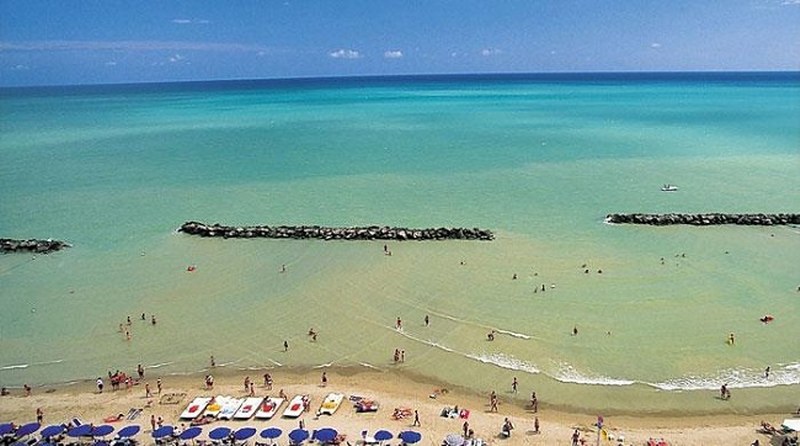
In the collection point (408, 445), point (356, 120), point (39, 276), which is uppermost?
point (356, 120)

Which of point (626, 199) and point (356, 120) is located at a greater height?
point (356, 120)

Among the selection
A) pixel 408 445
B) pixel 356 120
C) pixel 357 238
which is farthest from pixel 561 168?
pixel 356 120

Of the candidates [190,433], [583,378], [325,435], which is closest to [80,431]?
[190,433]

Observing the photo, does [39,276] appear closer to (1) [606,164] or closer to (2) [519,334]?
(2) [519,334]

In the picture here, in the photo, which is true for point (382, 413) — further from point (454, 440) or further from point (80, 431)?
point (80, 431)

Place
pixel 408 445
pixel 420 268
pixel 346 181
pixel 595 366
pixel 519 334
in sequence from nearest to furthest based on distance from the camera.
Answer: pixel 408 445
pixel 595 366
pixel 519 334
pixel 420 268
pixel 346 181

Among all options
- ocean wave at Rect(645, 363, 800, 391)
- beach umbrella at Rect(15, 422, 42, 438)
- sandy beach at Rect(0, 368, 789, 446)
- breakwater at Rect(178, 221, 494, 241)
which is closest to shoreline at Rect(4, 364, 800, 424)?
sandy beach at Rect(0, 368, 789, 446)

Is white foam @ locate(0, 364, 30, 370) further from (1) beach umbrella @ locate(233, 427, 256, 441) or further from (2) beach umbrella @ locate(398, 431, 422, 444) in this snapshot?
(2) beach umbrella @ locate(398, 431, 422, 444)

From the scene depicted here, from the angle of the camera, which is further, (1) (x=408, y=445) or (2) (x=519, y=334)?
(2) (x=519, y=334)
